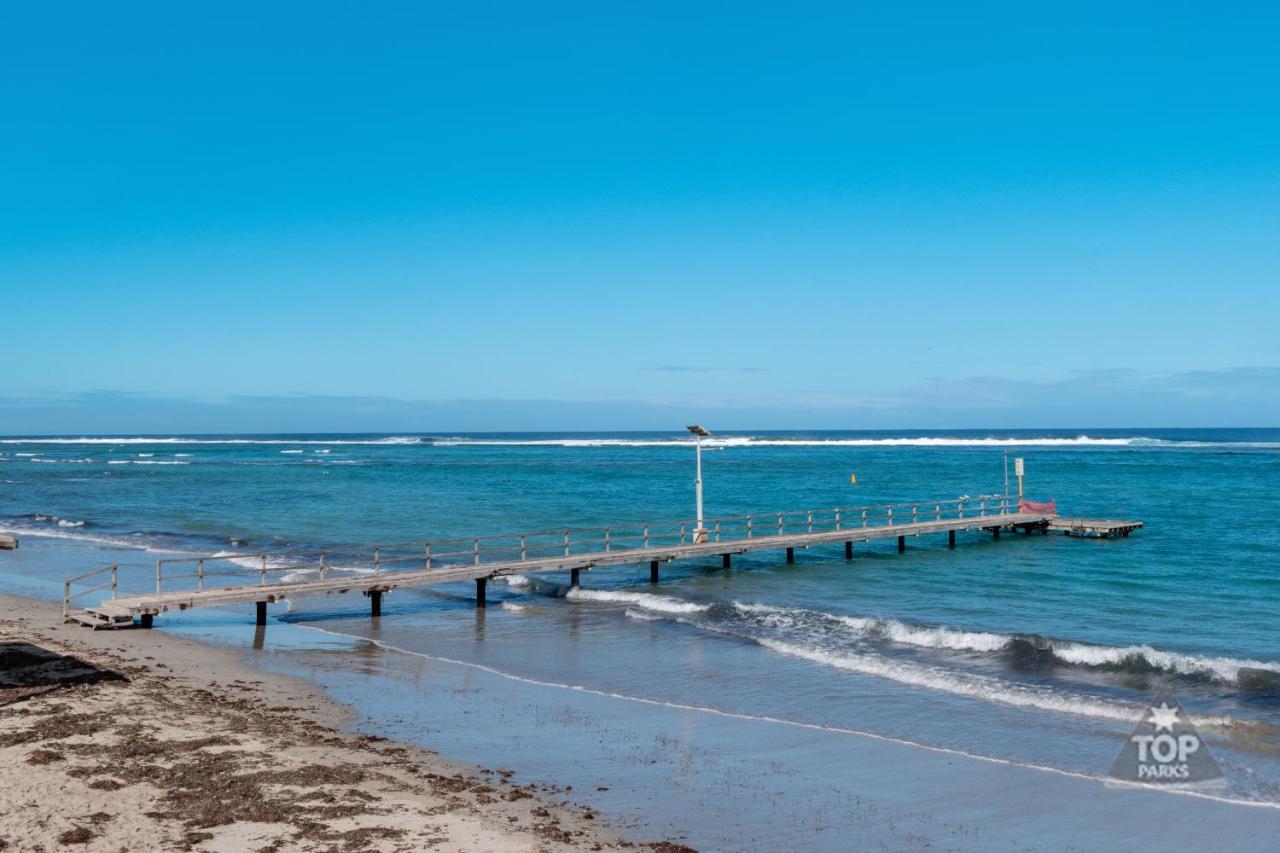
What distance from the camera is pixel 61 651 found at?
53.7 ft

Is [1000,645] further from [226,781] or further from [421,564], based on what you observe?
[421,564]

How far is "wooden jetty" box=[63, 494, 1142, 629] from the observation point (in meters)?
19.7

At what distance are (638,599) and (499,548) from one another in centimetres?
361

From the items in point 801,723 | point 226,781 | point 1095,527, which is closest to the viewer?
point 226,781

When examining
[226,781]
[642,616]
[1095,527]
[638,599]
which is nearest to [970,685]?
[642,616]

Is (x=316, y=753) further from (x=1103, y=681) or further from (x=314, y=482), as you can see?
(x=314, y=482)

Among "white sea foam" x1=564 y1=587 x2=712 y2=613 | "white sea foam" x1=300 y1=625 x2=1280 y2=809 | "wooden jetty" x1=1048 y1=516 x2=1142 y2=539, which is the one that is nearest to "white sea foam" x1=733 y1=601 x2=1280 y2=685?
"white sea foam" x1=564 y1=587 x2=712 y2=613

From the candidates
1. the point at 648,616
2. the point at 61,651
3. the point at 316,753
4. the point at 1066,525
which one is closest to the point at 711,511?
the point at 1066,525

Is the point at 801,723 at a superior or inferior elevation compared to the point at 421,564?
superior

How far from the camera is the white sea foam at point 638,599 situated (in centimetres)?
2298

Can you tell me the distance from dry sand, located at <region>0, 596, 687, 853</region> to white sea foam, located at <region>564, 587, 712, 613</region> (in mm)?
10069

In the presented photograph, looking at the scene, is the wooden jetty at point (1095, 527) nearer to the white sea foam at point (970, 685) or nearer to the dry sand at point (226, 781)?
the white sea foam at point (970, 685)

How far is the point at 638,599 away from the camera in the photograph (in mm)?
24328

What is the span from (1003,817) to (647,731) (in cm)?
460
